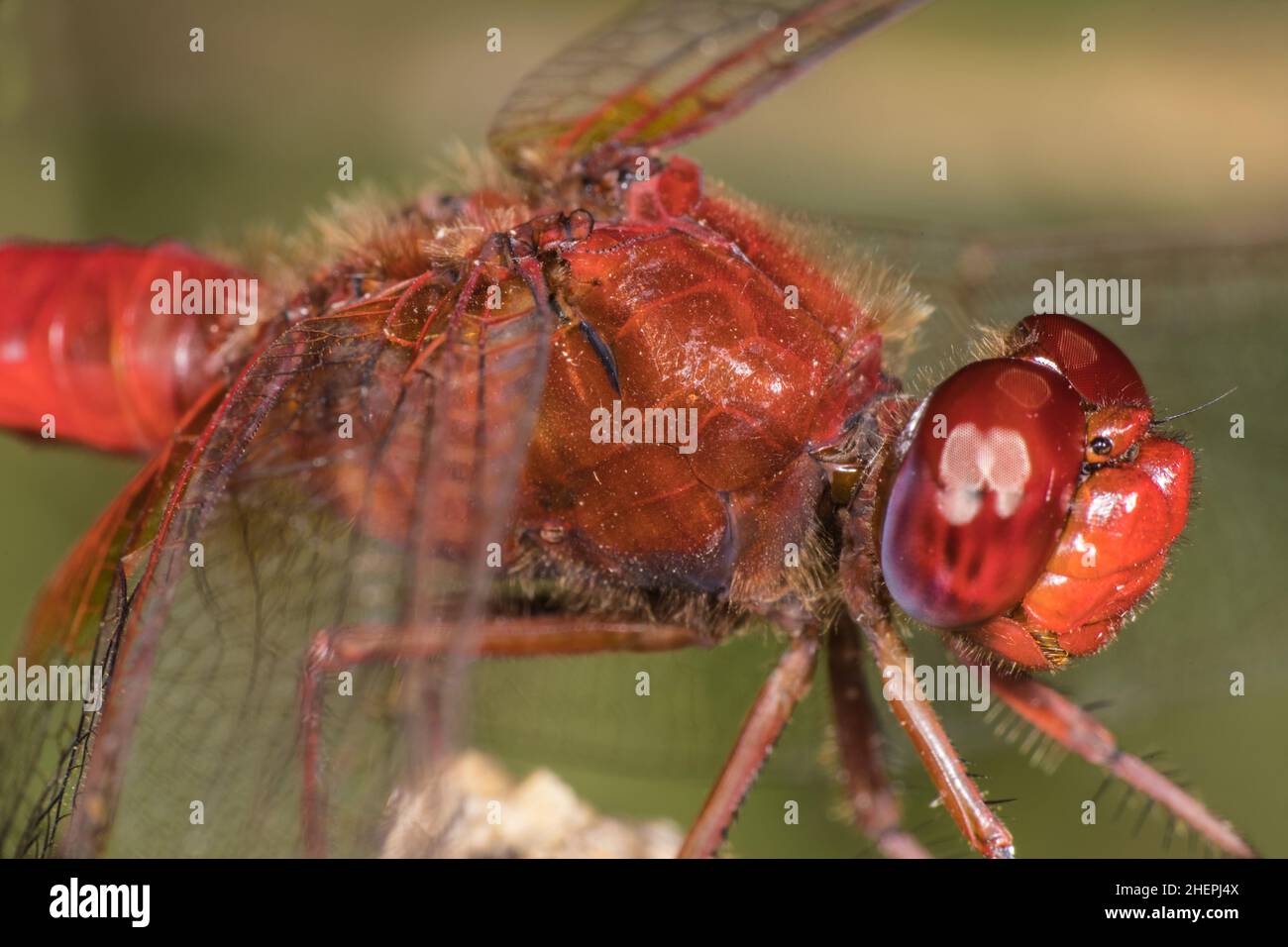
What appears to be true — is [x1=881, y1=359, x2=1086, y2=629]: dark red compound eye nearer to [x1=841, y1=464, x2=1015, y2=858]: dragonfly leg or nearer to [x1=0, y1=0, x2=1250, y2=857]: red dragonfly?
[x1=0, y1=0, x2=1250, y2=857]: red dragonfly

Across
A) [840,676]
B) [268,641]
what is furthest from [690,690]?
[268,641]

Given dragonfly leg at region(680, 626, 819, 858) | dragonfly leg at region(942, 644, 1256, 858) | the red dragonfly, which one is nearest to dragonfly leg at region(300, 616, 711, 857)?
the red dragonfly

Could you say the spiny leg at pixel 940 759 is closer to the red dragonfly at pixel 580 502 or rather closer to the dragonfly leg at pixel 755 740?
the red dragonfly at pixel 580 502

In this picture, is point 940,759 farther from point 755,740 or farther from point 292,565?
point 292,565

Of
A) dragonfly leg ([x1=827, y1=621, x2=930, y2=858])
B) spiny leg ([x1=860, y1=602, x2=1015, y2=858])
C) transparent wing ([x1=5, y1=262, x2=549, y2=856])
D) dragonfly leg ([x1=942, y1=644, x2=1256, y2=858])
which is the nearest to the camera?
transparent wing ([x1=5, y1=262, x2=549, y2=856])

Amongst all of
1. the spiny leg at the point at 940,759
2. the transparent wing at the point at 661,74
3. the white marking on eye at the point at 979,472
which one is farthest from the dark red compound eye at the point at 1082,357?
the transparent wing at the point at 661,74

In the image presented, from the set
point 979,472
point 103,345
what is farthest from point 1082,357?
point 103,345

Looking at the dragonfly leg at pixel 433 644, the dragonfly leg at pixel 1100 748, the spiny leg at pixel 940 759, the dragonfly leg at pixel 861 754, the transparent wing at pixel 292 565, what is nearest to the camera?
the dragonfly leg at pixel 433 644

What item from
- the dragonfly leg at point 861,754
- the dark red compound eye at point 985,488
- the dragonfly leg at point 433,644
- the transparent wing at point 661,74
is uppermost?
the transparent wing at point 661,74
